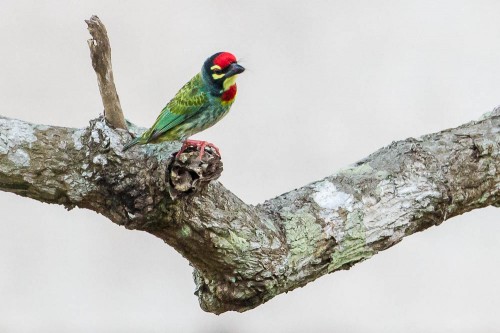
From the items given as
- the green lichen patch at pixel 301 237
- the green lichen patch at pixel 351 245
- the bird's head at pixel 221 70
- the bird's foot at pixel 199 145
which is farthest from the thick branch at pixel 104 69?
the green lichen patch at pixel 351 245

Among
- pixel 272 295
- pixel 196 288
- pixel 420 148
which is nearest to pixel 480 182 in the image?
pixel 420 148

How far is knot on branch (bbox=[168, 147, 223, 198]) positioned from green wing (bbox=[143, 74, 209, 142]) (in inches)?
15.2

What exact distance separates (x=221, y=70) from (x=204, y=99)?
4.2 inches

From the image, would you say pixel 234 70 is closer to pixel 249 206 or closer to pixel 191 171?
pixel 249 206

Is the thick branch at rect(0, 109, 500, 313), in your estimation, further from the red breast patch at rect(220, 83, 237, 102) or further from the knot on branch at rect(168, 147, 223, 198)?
the red breast patch at rect(220, 83, 237, 102)

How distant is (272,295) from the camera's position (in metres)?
2.22

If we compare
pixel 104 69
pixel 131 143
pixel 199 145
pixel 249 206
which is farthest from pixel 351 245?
pixel 104 69

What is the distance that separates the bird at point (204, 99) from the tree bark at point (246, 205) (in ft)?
0.85

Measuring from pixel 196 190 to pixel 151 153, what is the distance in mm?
168

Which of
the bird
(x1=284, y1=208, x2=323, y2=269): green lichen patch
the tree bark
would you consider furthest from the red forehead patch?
(x1=284, y1=208, x2=323, y2=269): green lichen patch

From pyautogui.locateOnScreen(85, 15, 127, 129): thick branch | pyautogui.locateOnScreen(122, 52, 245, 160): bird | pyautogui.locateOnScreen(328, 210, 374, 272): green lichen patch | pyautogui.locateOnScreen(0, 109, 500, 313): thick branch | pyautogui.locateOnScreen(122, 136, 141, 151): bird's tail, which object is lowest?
pyautogui.locateOnScreen(328, 210, 374, 272): green lichen patch

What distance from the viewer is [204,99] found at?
2453mm

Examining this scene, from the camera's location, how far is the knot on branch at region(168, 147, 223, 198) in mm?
1894

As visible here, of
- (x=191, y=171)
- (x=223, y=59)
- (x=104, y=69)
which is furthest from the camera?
(x=223, y=59)
